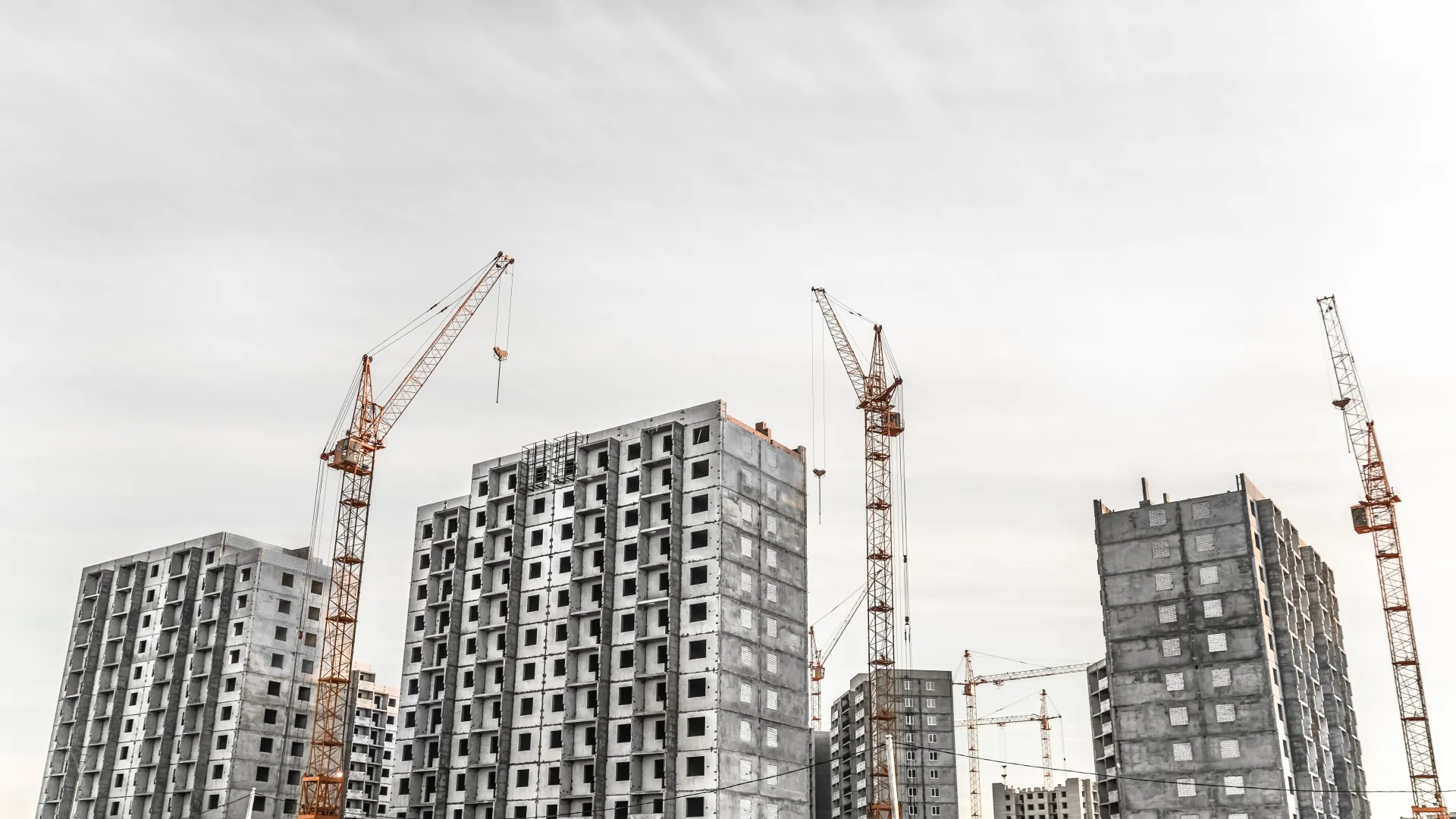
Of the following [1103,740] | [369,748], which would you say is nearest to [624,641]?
[1103,740]

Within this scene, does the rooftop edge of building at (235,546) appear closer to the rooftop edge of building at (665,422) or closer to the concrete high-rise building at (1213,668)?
the rooftop edge of building at (665,422)

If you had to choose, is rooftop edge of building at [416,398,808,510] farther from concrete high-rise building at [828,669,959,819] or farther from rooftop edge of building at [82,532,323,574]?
concrete high-rise building at [828,669,959,819]

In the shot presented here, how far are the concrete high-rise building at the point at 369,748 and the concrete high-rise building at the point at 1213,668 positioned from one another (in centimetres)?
10905

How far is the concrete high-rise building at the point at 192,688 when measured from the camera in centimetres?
11262

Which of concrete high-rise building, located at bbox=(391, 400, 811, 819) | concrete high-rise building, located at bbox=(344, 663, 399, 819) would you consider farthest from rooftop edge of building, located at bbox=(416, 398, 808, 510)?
concrete high-rise building, located at bbox=(344, 663, 399, 819)

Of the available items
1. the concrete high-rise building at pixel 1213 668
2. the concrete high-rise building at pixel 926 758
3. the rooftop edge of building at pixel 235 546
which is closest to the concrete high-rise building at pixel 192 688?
the rooftop edge of building at pixel 235 546

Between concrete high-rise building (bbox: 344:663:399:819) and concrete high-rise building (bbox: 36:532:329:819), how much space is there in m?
46.1

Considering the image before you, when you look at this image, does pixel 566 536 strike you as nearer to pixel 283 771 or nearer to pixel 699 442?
pixel 699 442

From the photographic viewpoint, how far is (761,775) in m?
91.0

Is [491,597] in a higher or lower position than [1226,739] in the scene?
higher

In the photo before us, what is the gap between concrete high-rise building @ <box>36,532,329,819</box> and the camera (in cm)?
11262

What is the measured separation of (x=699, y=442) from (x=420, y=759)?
35421 millimetres

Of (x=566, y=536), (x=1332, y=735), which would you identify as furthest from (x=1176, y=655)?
(x=566, y=536)

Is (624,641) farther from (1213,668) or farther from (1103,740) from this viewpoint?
(1103,740)
